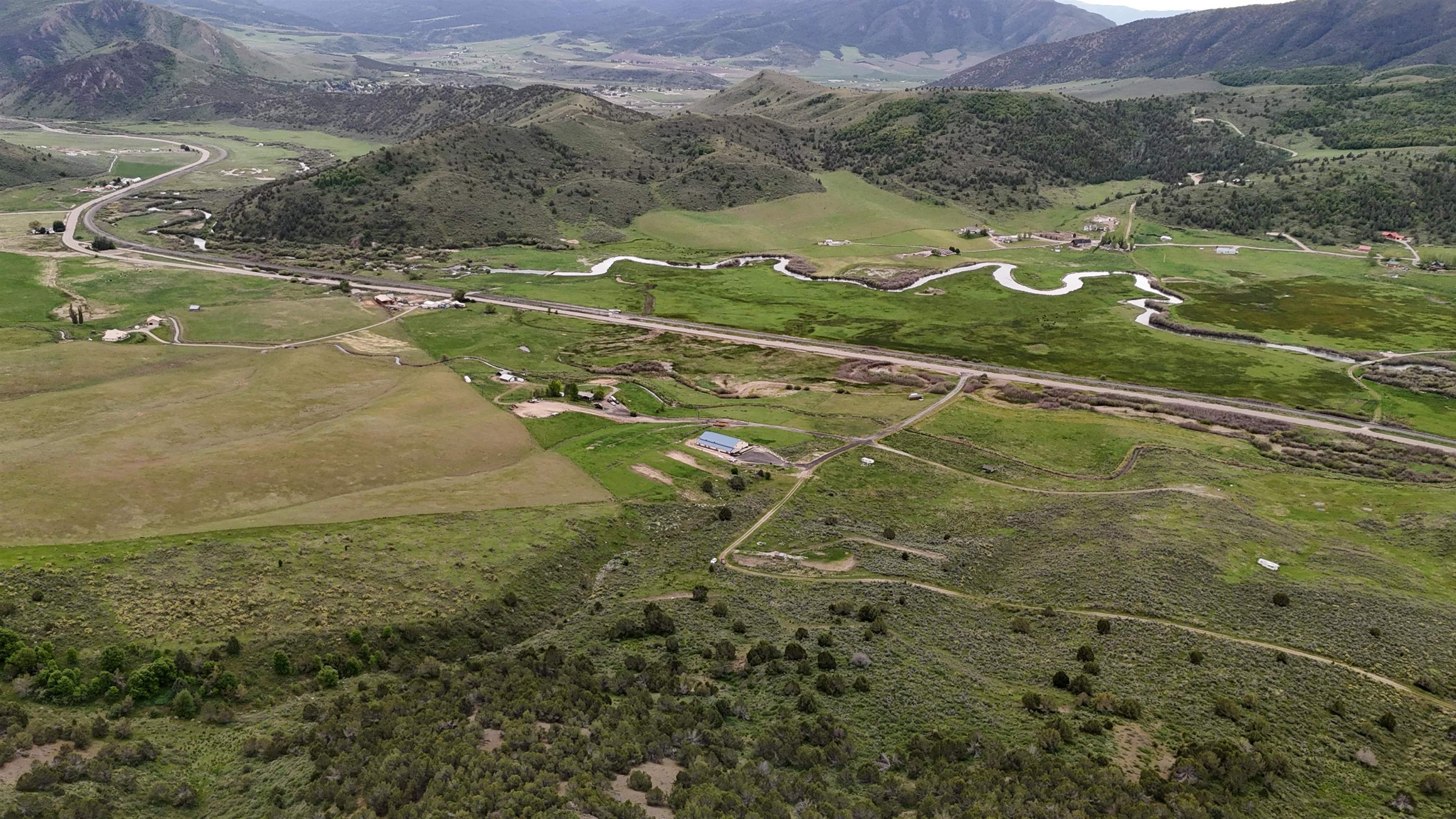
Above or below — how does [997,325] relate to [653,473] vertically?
above

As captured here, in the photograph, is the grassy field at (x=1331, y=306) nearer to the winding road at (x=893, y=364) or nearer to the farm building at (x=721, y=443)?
the winding road at (x=893, y=364)

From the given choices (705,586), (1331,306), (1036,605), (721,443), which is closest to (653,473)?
(721,443)

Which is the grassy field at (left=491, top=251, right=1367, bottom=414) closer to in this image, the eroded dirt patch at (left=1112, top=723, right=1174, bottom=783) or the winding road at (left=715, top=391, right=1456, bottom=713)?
the winding road at (left=715, top=391, right=1456, bottom=713)

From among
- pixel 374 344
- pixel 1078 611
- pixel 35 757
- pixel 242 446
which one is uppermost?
pixel 374 344

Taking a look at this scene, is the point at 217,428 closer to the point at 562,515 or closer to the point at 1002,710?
the point at 562,515

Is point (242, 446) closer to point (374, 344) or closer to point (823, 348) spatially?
point (374, 344)

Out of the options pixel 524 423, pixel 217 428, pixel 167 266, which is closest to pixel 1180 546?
pixel 524 423

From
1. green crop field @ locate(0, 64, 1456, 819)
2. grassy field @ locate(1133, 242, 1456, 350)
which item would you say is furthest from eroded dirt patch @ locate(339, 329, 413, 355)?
grassy field @ locate(1133, 242, 1456, 350)
